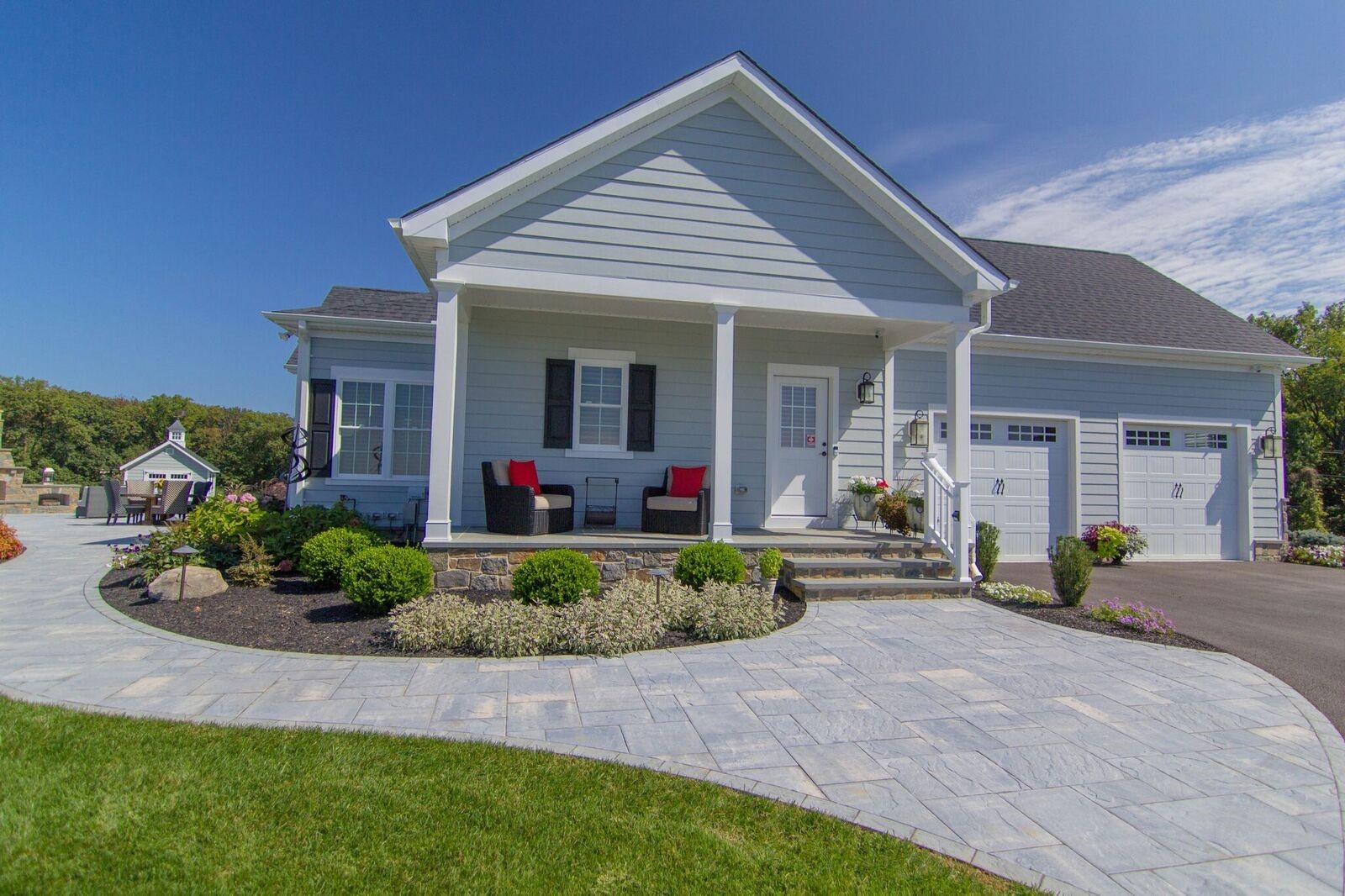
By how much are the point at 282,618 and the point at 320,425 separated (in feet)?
14.5

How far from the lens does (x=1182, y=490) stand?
35.3 ft

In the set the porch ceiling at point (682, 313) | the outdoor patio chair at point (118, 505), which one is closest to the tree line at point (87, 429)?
the outdoor patio chair at point (118, 505)

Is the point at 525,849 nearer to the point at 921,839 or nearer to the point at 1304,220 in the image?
the point at 921,839

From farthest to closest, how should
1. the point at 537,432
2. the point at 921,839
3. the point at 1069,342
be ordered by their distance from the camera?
1. the point at 1069,342
2. the point at 537,432
3. the point at 921,839

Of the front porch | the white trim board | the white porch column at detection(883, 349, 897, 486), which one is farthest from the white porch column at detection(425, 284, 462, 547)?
the white porch column at detection(883, 349, 897, 486)

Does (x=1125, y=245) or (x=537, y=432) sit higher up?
(x=1125, y=245)

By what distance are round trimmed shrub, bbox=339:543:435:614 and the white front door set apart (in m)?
5.03

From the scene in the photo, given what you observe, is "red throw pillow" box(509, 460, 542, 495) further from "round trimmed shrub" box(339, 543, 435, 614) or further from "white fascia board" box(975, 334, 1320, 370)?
"white fascia board" box(975, 334, 1320, 370)

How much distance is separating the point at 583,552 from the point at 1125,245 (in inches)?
550

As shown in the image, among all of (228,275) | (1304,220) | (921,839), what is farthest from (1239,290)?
(228,275)

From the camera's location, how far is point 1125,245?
14.2 metres

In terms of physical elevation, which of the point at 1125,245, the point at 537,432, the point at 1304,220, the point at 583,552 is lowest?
the point at 583,552

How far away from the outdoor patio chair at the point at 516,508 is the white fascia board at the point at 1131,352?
673cm

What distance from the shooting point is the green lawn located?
2168mm
